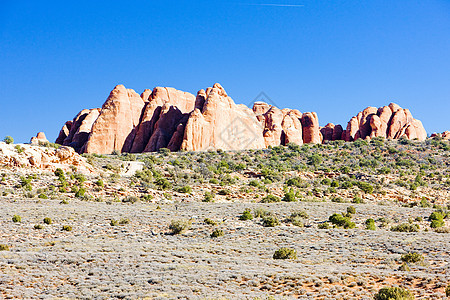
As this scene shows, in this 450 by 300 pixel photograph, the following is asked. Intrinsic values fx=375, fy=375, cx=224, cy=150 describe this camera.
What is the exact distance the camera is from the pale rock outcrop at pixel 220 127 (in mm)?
63219

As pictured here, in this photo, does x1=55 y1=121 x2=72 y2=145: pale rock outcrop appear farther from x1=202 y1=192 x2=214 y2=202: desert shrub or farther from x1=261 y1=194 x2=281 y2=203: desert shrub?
x1=261 y1=194 x2=281 y2=203: desert shrub

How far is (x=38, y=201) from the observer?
3045cm

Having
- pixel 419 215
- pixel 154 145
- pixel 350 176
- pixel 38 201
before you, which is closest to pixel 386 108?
pixel 350 176

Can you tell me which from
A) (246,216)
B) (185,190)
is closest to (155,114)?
(185,190)

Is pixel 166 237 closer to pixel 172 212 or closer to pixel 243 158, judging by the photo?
pixel 172 212

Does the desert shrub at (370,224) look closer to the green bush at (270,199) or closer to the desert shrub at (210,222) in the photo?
the desert shrub at (210,222)

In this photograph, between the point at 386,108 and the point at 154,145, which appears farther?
the point at 386,108

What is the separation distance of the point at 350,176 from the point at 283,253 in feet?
114

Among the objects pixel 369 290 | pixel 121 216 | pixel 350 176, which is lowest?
pixel 369 290

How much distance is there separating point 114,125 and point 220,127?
18.7m

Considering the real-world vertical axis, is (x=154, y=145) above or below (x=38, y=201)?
above

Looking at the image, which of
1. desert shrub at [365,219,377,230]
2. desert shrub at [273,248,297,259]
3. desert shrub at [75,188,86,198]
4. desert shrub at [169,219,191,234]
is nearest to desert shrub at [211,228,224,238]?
desert shrub at [169,219,191,234]

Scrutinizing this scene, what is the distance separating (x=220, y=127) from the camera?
6675cm

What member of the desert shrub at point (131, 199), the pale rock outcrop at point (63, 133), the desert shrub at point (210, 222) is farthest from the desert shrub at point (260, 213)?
the pale rock outcrop at point (63, 133)
